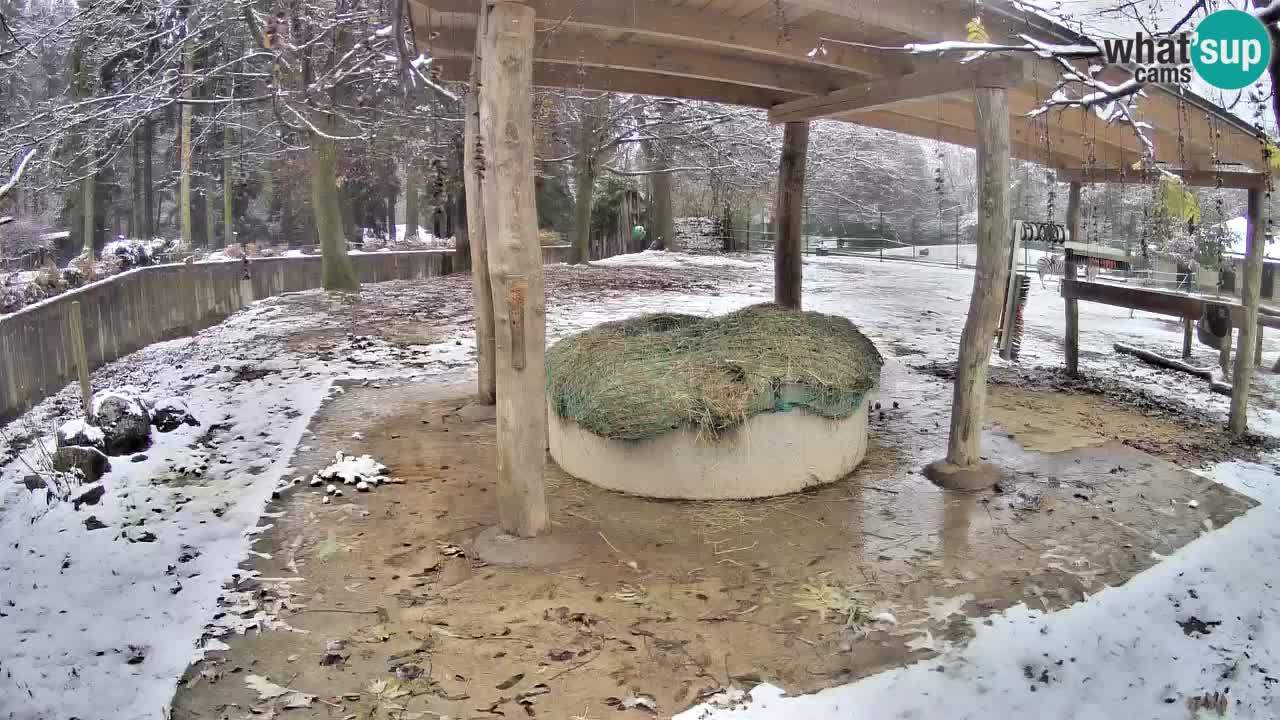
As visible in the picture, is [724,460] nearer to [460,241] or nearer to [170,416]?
[170,416]

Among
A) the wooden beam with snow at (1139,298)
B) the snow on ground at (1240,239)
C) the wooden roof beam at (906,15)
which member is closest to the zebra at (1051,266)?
the wooden beam with snow at (1139,298)

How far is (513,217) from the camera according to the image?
14.4 ft

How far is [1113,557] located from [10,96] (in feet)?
66.9

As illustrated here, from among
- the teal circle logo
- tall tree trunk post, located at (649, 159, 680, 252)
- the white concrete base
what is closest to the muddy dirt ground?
the white concrete base

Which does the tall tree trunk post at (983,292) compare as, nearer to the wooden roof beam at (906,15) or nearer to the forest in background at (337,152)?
the forest in background at (337,152)

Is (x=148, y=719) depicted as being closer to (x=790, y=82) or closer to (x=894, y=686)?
(x=894, y=686)

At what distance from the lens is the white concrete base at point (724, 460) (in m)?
5.53

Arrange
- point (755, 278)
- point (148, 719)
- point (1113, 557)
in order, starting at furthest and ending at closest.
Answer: point (755, 278) < point (1113, 557) < point (148, 719)

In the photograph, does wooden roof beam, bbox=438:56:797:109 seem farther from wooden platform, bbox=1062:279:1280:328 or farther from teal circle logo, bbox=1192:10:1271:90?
teal circle logo, bbox=1192:10:1271:90

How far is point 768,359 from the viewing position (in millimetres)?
5824

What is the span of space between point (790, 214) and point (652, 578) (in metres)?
6.80

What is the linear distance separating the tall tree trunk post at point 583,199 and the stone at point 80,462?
13.7 meters

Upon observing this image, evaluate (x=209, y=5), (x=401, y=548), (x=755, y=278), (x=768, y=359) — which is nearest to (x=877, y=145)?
(x=755, y=278)

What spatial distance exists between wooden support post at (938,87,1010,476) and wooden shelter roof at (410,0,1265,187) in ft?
0.82
